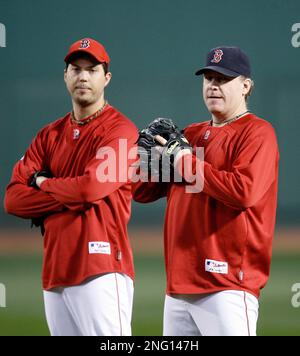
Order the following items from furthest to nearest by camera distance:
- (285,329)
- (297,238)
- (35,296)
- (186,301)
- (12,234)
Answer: (297,238)
(12,234)
(35,296)
(285,329)
(186,301)

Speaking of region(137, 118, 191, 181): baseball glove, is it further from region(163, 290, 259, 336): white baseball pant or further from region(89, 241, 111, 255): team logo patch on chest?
region(163, 290, 259, 336): white baseball pant

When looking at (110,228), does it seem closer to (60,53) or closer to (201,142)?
(201,142)

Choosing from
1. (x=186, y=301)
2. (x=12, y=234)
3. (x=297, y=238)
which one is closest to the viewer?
(x=186, y=301)

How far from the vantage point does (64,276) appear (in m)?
4.39

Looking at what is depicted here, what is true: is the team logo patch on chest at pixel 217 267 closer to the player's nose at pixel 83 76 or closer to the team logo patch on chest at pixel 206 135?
the team logo patch on chest at pixel 206 135

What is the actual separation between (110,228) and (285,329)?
2.67 meters

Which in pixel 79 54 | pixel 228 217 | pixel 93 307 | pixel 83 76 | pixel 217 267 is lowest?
pixel 93 307

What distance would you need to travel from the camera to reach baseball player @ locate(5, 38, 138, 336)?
171 inches

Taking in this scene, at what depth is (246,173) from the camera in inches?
161

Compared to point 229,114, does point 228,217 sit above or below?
below

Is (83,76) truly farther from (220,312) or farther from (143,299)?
(143,299)

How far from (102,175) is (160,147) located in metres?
0.32

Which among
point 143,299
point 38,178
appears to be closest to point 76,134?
point 38,178
